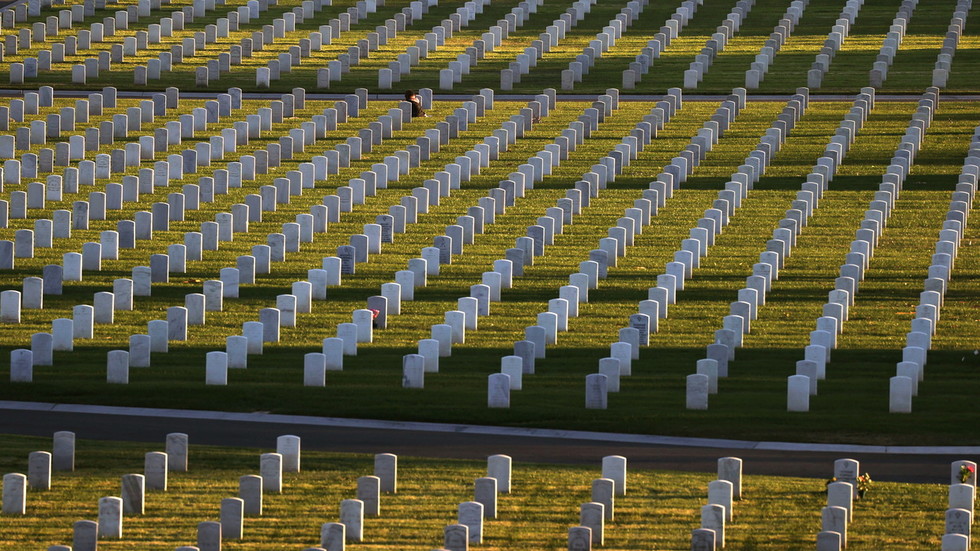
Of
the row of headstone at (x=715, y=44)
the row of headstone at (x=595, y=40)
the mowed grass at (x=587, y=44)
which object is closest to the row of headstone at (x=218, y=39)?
the mowed grass at (x=587, y=44)

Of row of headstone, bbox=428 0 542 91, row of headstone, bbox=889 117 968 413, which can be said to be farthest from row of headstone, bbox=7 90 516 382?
row of headstone, bbox=428 0 542 91

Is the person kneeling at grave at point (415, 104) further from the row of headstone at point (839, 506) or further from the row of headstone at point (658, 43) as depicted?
the row of headstone at point (839, 506)

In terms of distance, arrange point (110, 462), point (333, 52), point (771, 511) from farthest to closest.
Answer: point (333, 52) < point (110, 462) < point (771, 511)

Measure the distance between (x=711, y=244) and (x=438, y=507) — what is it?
12710 mm

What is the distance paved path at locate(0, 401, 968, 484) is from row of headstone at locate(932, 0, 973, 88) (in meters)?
24.8

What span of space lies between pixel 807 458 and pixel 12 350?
8.67 m

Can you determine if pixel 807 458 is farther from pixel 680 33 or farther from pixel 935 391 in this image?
pixel 680 33

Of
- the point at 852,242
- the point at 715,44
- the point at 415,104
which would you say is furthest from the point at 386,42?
the point at 852,242

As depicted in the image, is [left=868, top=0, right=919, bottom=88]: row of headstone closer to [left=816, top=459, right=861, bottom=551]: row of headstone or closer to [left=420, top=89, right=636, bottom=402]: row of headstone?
[left=420, top=89, right=636, bottom=402]: row of headstone

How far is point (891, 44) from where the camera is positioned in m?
45.0

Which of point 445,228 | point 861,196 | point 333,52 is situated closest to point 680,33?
point 333,52

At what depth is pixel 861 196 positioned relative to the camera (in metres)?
31.3

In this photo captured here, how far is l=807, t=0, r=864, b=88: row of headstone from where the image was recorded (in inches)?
1624

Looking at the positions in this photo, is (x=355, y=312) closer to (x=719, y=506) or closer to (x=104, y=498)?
(x=104, y=498)
